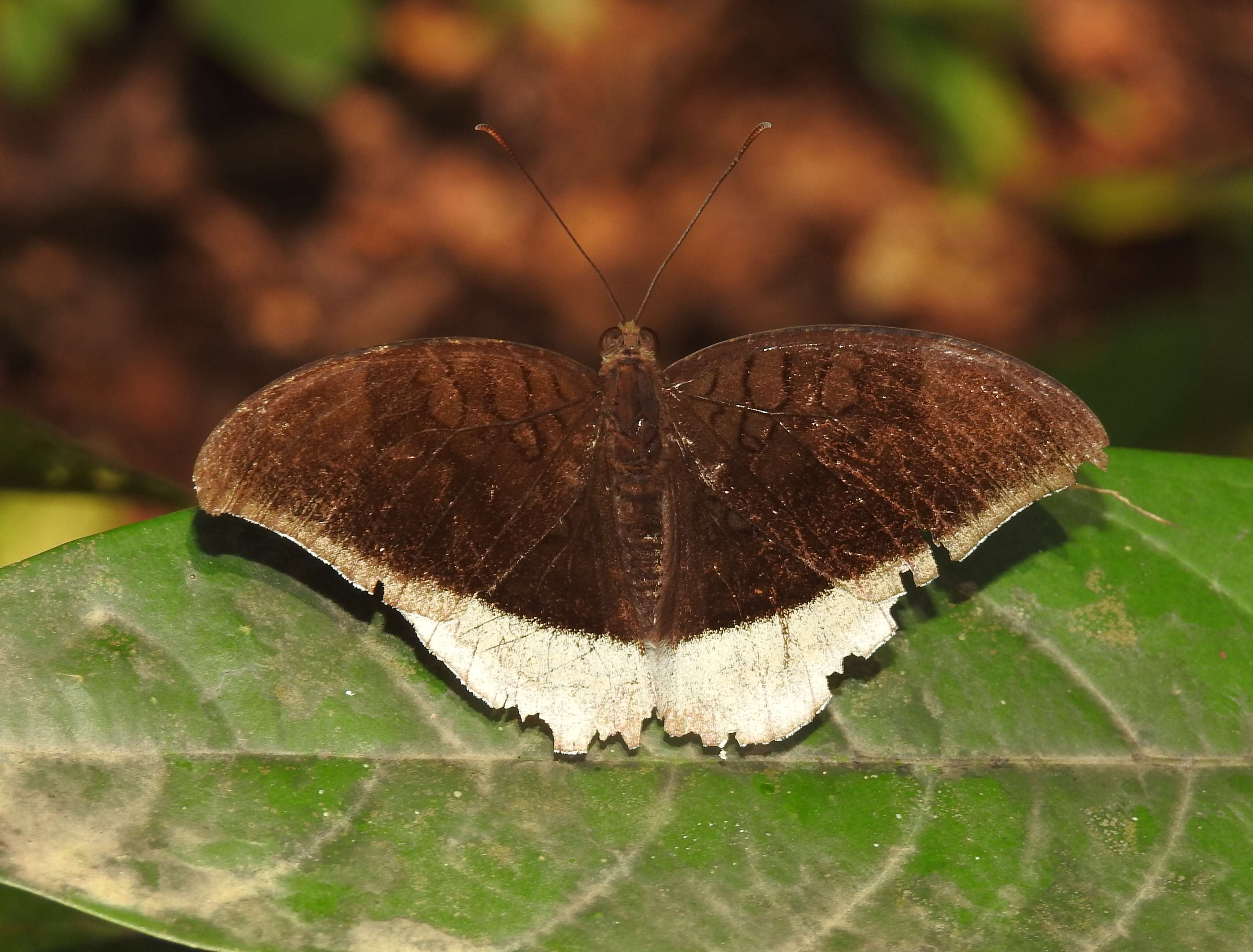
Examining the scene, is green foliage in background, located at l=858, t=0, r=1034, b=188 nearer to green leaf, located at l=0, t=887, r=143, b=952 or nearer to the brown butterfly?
the brown butterfly

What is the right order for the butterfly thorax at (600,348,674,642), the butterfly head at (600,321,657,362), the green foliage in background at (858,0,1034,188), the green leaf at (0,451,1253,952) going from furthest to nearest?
1. the green foliage in background at (858,0,1034,188)
2. the butterfly head at (600,321,657,362)
3. the butterfly thorax at (600,348,674,642)
4. the green leaf at (0,451,1253,952)

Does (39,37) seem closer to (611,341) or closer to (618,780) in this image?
(611,341)

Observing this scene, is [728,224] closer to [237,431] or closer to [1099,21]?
[1099,21]

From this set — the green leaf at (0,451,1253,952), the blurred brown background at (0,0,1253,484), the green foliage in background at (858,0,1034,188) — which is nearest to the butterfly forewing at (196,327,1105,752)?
the green leaf at (0,451,1253,952)

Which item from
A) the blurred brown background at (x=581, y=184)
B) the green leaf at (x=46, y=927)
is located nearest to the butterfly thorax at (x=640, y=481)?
the green leaf at (x=46, y=927)

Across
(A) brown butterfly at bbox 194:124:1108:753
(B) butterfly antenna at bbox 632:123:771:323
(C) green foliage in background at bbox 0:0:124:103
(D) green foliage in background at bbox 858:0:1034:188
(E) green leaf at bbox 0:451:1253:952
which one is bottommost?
(E) green leaf at bbox 0:451:1253:952

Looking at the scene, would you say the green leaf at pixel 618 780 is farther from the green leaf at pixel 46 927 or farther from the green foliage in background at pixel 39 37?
the green foliage in background at pixel 39 37

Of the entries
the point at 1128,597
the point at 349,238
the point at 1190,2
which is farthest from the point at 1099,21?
the point at 1128,597
